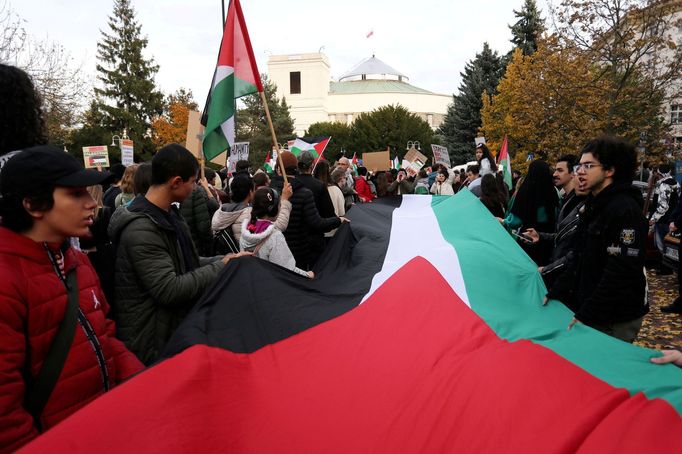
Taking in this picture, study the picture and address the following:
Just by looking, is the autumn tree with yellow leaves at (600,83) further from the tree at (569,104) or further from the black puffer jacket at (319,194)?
the black puffer jacket at (319,194)

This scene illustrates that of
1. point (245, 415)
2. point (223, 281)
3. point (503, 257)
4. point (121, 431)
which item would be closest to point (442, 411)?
point (245, 415)

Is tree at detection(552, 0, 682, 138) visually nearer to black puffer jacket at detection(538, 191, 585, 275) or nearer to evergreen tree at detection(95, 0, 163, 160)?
black puffer jacket at detection(538, 191, 585, 275)

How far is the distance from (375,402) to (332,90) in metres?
111

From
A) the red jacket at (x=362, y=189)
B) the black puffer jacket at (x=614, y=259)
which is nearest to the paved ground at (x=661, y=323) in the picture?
the black puffer jacket at (x=614, y=259)

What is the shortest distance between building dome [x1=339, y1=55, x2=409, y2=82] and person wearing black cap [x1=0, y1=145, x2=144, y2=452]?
130 m

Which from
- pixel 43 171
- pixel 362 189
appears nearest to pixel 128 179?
pixel 43 171

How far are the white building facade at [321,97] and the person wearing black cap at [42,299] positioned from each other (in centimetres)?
9469

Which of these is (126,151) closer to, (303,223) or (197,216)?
(197,216)

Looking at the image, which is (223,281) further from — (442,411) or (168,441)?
(442,411)

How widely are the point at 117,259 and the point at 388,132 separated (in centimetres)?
6472

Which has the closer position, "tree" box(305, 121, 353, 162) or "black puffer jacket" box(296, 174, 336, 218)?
"black puffer jacket" box(296, 174, 336, 218)

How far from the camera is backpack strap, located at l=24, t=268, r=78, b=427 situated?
82.8 inches

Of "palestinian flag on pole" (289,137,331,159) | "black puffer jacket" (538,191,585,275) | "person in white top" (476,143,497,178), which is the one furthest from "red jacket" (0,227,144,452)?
"palestinian flag on pole" (289,137,331,159)

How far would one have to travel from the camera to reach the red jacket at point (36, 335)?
6.45 feet
